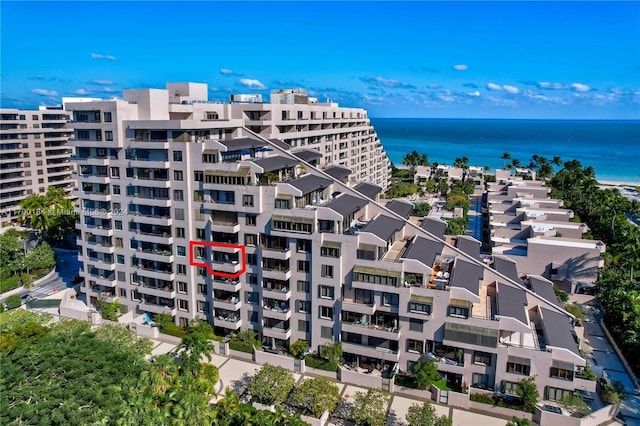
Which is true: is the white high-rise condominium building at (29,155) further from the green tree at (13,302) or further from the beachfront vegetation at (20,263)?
the green tree at (13,302)

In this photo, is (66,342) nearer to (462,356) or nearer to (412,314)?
(412,314)

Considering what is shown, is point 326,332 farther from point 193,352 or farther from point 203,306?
point 203,306

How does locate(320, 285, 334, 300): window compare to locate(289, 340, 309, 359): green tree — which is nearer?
locate(320, 285, 334, 300): window

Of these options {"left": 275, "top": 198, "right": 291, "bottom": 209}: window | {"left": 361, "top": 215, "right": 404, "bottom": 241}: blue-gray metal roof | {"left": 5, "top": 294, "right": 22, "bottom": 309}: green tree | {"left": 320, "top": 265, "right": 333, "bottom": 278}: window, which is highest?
{"left": 275, "top": 198, "right": 291, "bottom": 209}: window

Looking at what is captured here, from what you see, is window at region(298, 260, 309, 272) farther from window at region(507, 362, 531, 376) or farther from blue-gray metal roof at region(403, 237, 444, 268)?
window at region(507, 362, 531, 376)

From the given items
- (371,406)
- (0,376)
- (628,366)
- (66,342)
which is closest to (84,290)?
(66,342)

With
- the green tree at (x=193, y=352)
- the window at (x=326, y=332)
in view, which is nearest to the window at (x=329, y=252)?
the window at (x=326, y=332)

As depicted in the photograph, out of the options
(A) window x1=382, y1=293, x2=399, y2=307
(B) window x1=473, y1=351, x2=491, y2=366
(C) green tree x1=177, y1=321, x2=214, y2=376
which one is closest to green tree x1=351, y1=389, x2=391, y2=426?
(A) window x1=382, y1=293, x2=399, y2=307
